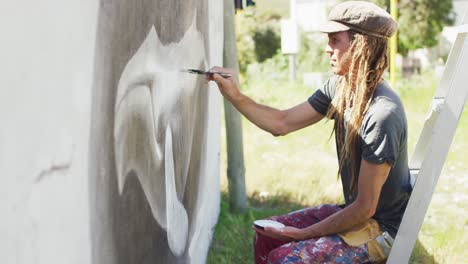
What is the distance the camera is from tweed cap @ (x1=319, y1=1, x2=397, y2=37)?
2912mm

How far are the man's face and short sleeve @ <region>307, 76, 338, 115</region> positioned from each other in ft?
0.92

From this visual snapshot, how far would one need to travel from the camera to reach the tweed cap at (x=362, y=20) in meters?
2.91

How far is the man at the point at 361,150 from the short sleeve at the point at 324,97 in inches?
7.1

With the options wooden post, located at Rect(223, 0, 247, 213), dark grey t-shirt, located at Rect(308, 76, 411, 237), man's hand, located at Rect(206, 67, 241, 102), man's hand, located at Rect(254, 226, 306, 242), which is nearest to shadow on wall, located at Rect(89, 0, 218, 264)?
man's hand, located at Rect(206, 67, 241, 102)

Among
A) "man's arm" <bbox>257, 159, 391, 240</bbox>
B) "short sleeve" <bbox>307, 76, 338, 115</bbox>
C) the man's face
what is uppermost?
the man's face

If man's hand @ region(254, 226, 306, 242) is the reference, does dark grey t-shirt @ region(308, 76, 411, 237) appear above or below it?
above

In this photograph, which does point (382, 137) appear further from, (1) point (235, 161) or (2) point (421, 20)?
(2) point (421, 20)

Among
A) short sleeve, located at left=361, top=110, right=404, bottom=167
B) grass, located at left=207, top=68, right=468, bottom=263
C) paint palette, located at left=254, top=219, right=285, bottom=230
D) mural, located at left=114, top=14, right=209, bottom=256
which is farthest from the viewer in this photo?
grass, located at left=207, top=68, right=468, bottom=263

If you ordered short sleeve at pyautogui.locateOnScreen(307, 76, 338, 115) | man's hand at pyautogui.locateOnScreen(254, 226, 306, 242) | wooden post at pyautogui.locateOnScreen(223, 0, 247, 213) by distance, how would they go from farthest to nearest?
wooden post at pyautogui.locateOnScreen(223, 0, 247, 213), short sleeve at pyautogui.locateOnScreen(307, 76, 338, 115), man's hand at pyautogui.locateOnScreen(254, 226, 306, 242)

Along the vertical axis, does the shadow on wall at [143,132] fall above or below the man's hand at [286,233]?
above

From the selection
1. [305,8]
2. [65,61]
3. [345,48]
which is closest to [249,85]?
[305,8]

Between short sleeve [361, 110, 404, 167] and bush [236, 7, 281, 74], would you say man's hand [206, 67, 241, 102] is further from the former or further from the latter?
bush [236, 7, 281, 74]

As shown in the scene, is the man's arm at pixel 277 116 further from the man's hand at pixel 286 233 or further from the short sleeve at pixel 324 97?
the man's hand at pixel 286 233

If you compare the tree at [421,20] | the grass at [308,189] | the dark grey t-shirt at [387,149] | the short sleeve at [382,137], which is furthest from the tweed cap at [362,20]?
the tree at [421,20]
